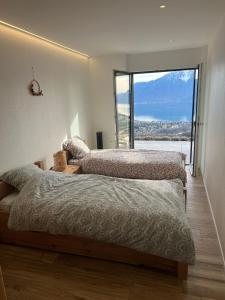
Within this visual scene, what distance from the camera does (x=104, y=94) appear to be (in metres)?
5.23

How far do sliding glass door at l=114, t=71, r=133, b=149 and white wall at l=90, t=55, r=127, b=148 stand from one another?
0.44ft

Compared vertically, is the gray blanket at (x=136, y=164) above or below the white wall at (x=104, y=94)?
below

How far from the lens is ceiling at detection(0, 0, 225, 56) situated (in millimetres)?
2180

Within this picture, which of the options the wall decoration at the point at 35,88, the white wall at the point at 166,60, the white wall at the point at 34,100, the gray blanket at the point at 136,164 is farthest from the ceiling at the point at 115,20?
the gray blanket at the point at 136,164

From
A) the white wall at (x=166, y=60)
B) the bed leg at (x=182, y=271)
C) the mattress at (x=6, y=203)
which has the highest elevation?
the white wall at (x=166, y=60)

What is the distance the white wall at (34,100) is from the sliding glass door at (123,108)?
3.27ft

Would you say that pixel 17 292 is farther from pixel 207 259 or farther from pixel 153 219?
pixel 207 259

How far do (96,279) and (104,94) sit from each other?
4.04 m

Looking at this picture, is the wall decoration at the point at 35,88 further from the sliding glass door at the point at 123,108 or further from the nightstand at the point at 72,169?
the sliding glass door at the point at 123,108

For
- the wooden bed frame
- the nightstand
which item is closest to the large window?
the nightstand

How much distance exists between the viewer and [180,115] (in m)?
8.38

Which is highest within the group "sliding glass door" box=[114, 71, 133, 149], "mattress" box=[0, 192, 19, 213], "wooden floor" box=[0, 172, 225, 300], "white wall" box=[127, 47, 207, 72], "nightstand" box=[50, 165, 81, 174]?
"white wall" box=[127, 47, 207, 72]

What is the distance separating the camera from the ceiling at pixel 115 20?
2.18m

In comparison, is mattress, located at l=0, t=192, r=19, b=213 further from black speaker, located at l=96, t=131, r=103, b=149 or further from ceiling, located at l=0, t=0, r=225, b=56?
black speaker, located at l=96, t=131, r=103, b=149
